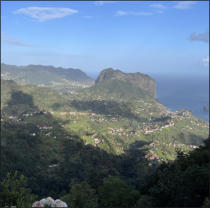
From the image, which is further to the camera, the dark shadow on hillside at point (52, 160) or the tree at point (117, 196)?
the dark shadow on hillside at point (52, 160)

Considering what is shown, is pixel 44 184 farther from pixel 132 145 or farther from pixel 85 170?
pixel 132 145

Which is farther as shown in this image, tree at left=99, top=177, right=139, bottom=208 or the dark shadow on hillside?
the dark shadow on hillside

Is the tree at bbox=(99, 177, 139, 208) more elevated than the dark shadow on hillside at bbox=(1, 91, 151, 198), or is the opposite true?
the tree at bbox=(99, 177, 139, 208)

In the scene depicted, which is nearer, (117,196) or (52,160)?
(117,196)

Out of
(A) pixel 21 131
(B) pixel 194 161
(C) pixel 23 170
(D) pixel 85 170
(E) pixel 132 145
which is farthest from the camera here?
(E) pixel 132 145

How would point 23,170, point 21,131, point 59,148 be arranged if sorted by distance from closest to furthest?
1. point 23,170
2. point 59,148
3. point 21,131

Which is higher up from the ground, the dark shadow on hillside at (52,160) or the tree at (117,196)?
the tree at (117,196)

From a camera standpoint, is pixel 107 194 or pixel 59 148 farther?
pixel 59 148

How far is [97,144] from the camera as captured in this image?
16750 cm

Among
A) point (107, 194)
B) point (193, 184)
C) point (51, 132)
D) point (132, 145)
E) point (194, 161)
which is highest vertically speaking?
point (193, 184)

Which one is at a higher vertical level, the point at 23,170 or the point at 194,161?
the point at 194,161

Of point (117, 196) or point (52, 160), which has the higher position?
point (117, 196)

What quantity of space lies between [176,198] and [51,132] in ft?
511

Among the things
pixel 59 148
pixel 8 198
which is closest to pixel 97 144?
pixel 59 148
